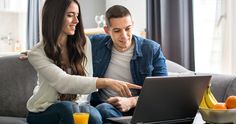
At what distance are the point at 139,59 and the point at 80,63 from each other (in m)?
0.38

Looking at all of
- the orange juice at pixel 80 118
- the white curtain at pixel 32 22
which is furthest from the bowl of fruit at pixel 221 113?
the white curtain at pixel 32 22

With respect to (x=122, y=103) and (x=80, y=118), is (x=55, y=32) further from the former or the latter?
(x=80, y=118)

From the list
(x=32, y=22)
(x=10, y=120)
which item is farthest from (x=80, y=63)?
(x=32, y=22)

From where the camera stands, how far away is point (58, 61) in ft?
6.82

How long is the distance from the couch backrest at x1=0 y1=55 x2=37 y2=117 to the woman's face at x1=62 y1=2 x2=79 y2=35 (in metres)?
0.65

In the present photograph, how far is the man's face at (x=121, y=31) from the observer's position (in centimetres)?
227

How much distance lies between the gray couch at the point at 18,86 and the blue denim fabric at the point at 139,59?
0.44 metres

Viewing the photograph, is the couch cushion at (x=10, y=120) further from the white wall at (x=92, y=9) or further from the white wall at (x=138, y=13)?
the white wall at (x=92, y=9)

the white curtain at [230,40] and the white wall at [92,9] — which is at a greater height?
the white wall at [92,9]

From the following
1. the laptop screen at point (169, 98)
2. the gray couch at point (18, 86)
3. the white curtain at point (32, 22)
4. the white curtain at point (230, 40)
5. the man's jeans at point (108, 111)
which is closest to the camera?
the laptop screen at point (169, 98)

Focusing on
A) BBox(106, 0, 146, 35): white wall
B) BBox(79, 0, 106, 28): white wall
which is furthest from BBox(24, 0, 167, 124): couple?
BBox(79, 0, 106, 28): white wall

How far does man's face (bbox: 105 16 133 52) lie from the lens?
89.5 inches

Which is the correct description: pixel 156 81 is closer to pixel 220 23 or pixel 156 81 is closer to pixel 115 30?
pixel 115 30

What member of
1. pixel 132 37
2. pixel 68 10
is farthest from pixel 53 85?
pixel 132 37
